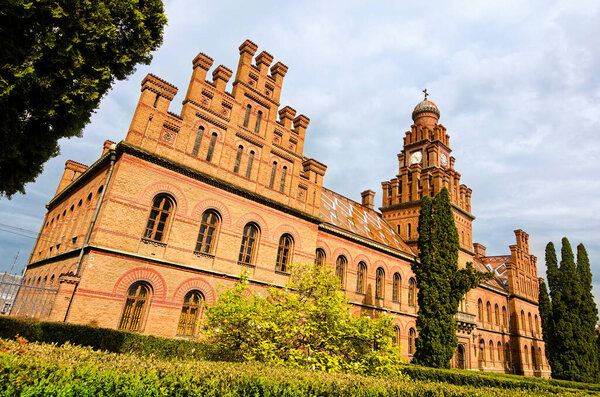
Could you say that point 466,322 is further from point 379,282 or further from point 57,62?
point 57,62

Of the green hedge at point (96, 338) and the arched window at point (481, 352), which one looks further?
the arched window at point (481, 352)

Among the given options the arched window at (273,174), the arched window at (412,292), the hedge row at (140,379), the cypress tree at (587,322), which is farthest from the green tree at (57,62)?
the cypress tree at (587,322)

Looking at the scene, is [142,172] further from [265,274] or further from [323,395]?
[323,395]

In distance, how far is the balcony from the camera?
3145 cm

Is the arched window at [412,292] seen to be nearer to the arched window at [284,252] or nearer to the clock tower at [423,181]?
the clock tower at [423,181]

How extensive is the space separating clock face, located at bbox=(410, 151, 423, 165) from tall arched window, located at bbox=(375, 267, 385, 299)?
16.6 meters

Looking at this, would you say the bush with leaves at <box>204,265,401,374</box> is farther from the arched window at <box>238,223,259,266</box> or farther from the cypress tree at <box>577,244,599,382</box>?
the cypress tree at <box>577,244,599,382</box>

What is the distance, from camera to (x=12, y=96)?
333 inches

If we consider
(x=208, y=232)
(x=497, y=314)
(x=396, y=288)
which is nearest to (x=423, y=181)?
(x=396, y=288)

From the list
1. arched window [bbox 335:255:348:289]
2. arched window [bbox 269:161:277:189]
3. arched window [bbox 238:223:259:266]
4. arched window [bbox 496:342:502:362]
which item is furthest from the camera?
arched window [bbox 496:342:502:362]

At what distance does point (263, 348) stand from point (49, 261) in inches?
663

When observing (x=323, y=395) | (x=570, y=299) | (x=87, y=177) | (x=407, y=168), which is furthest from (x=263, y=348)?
(x=570, y=299)

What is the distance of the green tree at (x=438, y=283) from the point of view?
20.7 meters

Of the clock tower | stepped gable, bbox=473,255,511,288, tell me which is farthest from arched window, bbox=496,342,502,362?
the clock tower
